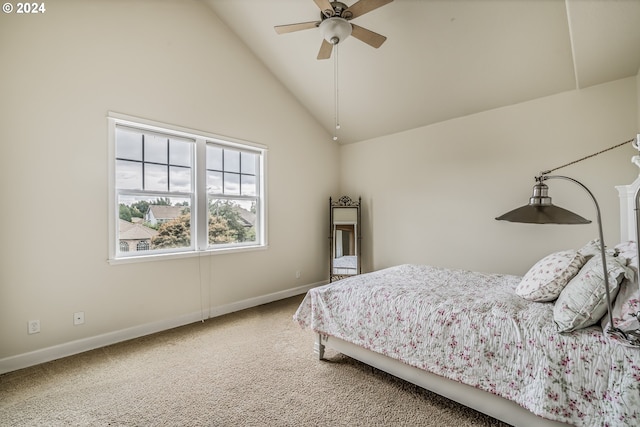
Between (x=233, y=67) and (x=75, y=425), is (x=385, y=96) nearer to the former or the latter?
(x=233, y=67)

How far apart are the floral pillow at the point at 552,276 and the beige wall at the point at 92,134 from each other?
312 centimetres

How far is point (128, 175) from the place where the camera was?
3.08m

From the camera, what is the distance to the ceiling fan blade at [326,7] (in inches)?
91.8

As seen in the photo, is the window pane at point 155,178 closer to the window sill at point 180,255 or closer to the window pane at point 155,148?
the window pane at point 155,148

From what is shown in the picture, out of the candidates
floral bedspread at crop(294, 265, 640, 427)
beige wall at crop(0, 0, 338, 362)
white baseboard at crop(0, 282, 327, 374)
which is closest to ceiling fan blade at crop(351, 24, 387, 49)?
beige wall at crop(0, 0, 338, 362)

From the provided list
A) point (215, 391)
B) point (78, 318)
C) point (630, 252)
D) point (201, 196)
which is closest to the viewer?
point (630, 252)

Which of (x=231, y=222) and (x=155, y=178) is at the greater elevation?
(x=155, y=178)

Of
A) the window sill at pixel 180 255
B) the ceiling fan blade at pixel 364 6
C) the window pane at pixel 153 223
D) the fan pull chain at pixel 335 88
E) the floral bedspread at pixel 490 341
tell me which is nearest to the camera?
the floral bedspread at pixel 490 341

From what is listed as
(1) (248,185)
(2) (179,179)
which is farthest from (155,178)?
(1) (248,185)

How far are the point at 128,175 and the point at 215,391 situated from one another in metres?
2.25

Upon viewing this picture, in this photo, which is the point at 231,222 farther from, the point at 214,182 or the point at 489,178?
the point at 489,178

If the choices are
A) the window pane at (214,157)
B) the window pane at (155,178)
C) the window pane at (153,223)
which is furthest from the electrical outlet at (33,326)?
the window pane at (214,157)

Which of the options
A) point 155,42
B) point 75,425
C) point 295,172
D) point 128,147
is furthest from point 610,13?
point 75,425

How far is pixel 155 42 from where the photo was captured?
10.5 ft
